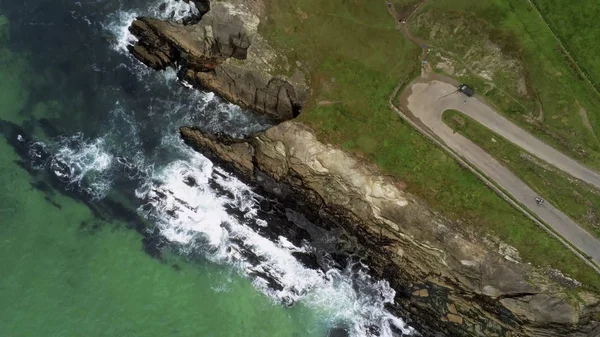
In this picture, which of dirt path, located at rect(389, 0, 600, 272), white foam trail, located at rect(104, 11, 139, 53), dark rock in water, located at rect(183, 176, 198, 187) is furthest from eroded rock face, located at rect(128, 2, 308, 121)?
dirt path, located at rect(389, 0, 600, 272)

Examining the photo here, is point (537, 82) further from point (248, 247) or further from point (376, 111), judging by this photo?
point (248, 247)

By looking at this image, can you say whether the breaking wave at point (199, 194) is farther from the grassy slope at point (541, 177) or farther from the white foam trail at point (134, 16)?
the grassy slope at point (541, 177)

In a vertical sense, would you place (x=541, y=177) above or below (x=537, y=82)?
below

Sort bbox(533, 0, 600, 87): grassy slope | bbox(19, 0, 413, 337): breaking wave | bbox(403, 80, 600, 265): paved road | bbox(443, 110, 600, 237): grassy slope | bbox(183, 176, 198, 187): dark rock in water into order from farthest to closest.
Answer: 1. bbox(183, 176, 198, 187): dark rock in water
2. bbox(19, 0, 413, 337): breaking wave
3. bbox(533, 0, 600, 87): grassy slope
4. bbox(403, 80, 600, 265): paved road
5. bbox(443, 110, 600, 237): grassy slope

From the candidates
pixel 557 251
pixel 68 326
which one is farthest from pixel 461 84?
pixel 68 326

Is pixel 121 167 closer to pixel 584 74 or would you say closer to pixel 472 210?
pixel 472 210

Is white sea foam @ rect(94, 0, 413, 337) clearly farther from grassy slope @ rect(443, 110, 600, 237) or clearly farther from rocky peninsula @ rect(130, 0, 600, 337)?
grassy slope @ rect(443, 110, 600, 237)

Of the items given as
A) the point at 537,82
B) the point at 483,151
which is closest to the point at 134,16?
the point at 483,151
